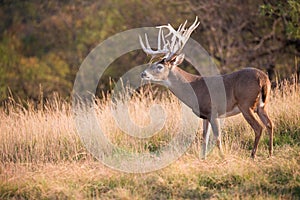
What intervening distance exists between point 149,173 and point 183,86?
87.2 inches

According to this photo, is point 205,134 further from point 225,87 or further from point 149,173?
point 149,173

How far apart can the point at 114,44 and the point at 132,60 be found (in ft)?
3.54

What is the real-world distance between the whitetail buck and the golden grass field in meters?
0.47

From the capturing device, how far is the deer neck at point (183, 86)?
9766 mm

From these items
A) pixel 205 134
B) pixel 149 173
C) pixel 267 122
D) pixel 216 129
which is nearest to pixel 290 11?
pixel 205 134

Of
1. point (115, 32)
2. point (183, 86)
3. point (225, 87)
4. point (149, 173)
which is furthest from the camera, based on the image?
point (115, 32)

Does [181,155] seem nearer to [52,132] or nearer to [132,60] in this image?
[52,132]

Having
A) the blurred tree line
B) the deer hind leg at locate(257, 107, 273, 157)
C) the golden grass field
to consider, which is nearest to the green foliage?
the blurred tree line

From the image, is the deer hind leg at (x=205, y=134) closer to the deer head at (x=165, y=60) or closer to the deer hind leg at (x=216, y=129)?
the deer hind leg at (x=216, y=129)

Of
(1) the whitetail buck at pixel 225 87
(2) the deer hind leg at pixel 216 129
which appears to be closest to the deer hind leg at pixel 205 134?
(1) the whitetail buck at pixel 225 87

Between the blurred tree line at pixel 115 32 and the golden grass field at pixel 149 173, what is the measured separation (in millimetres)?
4340

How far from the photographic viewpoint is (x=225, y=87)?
372 inches

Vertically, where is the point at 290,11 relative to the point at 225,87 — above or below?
above

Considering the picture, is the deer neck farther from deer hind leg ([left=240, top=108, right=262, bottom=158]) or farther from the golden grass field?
deer hind leg ([left=240, top=108, right=262, bottom=158])
